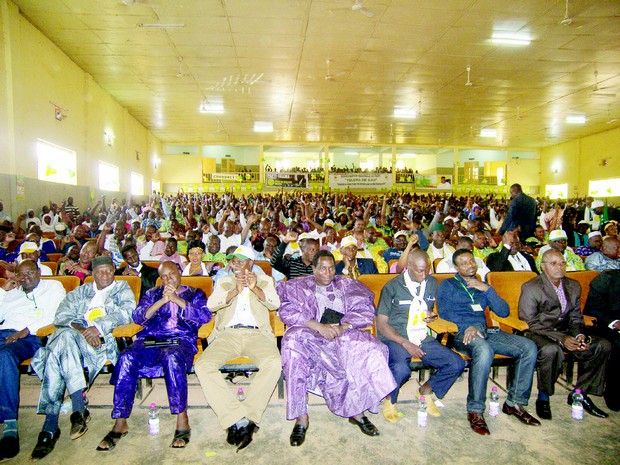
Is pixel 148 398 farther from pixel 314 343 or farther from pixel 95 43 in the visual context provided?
pixel 95 43

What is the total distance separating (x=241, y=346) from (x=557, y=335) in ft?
9.36

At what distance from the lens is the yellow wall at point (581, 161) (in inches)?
723

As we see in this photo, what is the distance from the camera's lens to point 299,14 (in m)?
7.34

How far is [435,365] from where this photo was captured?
10.5ft

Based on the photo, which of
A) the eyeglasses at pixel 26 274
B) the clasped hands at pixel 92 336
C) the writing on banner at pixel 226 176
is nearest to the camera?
the clasped hands at pixel 92 336

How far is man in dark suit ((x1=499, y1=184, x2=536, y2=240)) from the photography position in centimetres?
657

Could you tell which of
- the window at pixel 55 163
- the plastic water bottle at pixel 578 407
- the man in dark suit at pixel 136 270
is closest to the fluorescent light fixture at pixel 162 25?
the window at pixel 55 163

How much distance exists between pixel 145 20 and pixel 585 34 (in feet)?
30.6

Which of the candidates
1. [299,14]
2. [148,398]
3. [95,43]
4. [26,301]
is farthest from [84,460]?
[95,43]

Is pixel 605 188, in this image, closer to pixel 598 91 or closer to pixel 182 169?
pixel 598 91

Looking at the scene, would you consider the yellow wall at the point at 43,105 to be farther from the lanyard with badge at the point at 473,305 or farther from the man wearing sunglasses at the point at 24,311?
the lanyard with badge at the point at 473,305

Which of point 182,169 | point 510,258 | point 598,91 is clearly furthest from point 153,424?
point 182,169

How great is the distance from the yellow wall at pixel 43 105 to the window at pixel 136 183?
7.06 ft

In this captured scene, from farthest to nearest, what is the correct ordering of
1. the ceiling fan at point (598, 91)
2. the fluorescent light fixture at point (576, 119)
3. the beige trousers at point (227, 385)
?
the fluorescent light fixture at point (576, 119)
the ceiling fan at point (598, 91)
the beige trousers at point (227, 385)
